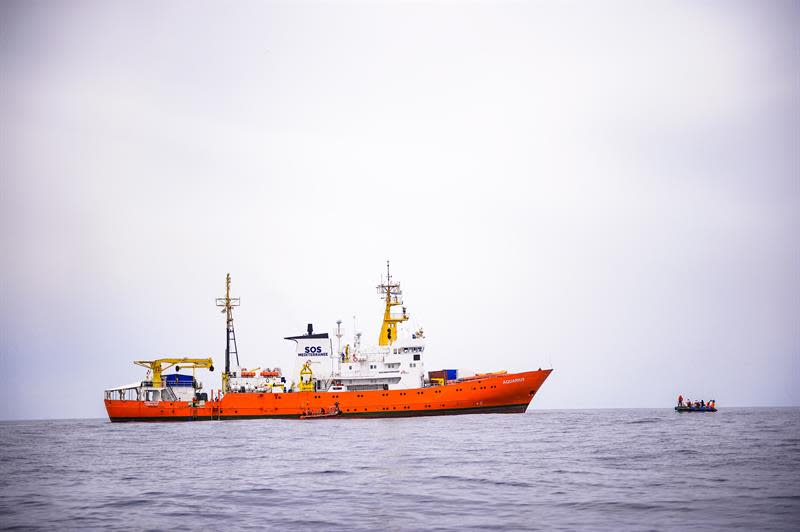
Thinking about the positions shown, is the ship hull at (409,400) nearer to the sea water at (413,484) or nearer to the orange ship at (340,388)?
the orange ship at (340,388)

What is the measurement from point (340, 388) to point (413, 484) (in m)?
34.0

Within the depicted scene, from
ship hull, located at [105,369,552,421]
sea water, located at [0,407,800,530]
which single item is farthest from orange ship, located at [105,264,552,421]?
sea water, located at [0,407,800,530]

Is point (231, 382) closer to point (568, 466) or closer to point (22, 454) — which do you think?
point (22, 454)

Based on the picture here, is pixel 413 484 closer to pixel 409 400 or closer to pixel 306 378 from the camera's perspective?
pixel 409 400

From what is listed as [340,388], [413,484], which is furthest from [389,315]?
[413,484]

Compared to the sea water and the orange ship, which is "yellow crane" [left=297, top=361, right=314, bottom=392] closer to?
the orange ship

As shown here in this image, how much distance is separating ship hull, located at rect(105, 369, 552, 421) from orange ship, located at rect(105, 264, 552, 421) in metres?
0.08

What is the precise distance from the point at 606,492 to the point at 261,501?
30.2 ft

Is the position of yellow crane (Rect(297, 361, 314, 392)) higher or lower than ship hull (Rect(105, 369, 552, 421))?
higher

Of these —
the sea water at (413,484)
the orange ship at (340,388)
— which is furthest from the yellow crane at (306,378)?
the sea water at (413,484)

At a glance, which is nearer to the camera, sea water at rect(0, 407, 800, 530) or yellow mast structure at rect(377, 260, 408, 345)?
sea water at rect(0, 407, 800, 530)

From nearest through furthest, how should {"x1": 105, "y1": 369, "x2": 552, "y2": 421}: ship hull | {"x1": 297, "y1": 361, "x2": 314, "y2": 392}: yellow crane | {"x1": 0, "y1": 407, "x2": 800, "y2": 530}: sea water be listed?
1. {"x1": 0, "y1": 407, "x2": 800, "y2": 530}: sea water
2. {"x1": 105, "y1": 369, "x2": 552, "y2": 421}: ship hull
3. {"x1": 297, "y1": 361, "x2": 314, "y2": 392}: yellow crane

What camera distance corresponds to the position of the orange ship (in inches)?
1991

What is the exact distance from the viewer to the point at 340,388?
52.9 m
